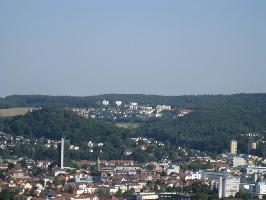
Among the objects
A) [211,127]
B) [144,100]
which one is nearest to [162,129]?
[211,127]

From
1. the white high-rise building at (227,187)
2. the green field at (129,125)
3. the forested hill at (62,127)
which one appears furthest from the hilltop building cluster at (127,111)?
the white high-rise building at (227,187)

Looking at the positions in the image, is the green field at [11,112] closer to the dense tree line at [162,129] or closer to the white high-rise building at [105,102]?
the dense tree line at [162,129]

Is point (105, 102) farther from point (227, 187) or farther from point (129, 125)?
point (227, 187)

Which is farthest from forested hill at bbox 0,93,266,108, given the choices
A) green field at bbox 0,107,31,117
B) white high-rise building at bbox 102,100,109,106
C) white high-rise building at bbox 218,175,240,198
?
white high-rise building at bbox 218,175,240,198

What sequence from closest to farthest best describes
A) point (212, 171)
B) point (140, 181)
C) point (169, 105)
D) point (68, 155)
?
point (140, 181) → point (212, 171) → point (68, 155) → point (169, 105)

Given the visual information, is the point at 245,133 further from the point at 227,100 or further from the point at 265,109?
the point at 227,100

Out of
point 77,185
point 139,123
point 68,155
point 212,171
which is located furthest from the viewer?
point 139,123

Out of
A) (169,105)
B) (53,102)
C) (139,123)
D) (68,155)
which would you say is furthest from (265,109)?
(68,155)
